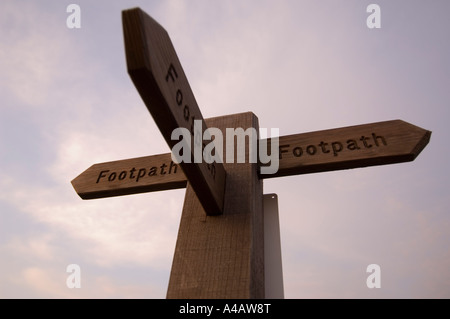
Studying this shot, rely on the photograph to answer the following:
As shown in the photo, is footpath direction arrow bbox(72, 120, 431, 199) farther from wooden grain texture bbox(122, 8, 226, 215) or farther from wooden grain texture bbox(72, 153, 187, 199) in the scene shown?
wooden grain texture bbox(122, 8, 226, 215)

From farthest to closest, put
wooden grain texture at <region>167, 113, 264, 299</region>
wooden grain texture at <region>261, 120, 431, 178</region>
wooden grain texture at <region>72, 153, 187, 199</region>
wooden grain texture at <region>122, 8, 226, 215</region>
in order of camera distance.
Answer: wooden grain texture at <region>72, 153, 187, 199</region>, wooden grain texture at <region>261, 120, 431, 178</region>, wooden grain texture at <region>167, 113, 264, 299</region>, wooden grain texture at <region>122, 8, 226, 215</region>

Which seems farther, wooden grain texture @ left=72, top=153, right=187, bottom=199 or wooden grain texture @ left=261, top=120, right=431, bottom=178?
wooden grain texture @ left=72, top=153, right=187, bottom=199

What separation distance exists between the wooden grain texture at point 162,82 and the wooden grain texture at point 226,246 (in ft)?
0.43

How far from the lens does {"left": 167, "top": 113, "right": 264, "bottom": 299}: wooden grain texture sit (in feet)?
3.32

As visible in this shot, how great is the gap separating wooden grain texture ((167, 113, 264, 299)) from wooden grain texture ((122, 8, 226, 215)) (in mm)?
130

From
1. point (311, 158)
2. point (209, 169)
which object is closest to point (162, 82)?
point (209, 169)

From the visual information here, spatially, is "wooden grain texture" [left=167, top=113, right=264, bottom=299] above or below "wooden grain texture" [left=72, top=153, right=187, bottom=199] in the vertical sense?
below

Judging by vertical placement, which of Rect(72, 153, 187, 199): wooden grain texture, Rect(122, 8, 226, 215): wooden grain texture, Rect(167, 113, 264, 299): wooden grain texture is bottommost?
Rect(167, 113, 264, 299): wooden grain texture

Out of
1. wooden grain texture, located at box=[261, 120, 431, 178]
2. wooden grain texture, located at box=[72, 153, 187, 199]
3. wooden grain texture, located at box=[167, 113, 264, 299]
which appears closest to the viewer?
wooden grain texture, located at box=[167, 113, 264, 299]

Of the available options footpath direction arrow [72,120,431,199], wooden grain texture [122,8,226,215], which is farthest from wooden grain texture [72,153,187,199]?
wooden grain texture [122,8,226,215]

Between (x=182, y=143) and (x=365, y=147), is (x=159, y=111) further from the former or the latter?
(x=365, y=147)

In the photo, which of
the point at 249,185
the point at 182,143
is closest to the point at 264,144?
the point at 249,185

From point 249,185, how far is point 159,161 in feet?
1.51

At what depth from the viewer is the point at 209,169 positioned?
42.6 inches
